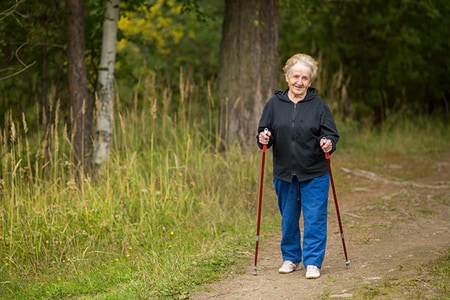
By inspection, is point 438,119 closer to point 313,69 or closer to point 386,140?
point 386,140

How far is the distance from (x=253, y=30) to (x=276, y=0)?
1.86 feet

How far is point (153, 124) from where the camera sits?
8820 millimetres

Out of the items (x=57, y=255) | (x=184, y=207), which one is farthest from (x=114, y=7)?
(x=57, y=255)

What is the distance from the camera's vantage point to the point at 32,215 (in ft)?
25.6

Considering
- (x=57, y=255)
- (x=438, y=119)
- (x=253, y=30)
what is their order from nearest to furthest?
(x=57, y=255)
(x=253, y=30)
(x=438, y=119)

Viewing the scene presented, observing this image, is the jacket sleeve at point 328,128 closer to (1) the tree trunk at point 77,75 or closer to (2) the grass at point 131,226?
(2) the grass at point 131,226

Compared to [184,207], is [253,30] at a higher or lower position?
higher

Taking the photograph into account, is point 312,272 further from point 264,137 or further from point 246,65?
point 246,65

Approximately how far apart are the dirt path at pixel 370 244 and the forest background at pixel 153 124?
1.50 feet

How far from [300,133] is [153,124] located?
9.45ft

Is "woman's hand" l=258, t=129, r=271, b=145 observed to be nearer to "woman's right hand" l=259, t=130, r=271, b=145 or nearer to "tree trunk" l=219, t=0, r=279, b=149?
"woman's right hand" l=259, t=130, r=271, b=145

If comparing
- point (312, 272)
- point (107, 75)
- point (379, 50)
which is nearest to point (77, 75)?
point (107, 75)

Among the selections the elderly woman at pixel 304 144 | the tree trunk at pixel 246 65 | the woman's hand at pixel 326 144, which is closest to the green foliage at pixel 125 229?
the elderly woman at pixel 304 144

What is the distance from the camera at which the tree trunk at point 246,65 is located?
11.1 metres
